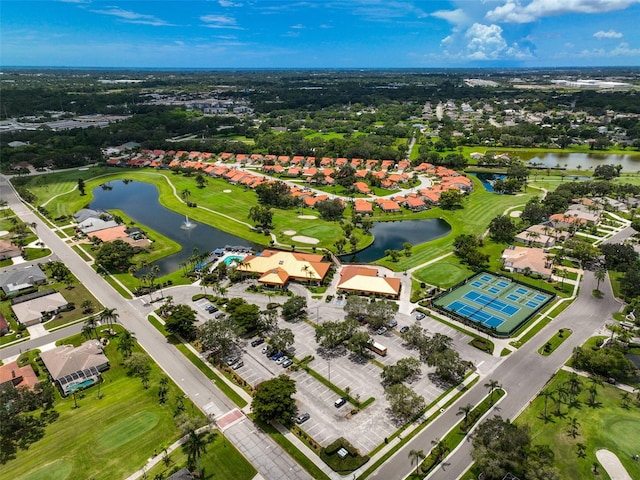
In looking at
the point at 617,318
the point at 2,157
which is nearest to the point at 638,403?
the point at 617,318

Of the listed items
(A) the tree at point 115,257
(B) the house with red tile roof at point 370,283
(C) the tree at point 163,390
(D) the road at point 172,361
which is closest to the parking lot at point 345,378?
(D) the road at point 172,361

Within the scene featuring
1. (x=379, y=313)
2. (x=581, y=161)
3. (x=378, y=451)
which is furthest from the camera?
(x=581, y=161)

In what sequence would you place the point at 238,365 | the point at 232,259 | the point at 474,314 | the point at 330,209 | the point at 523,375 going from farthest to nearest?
the point at 330,209 → the point at 232,259 → the point at 474,314 → the point at 238,365 → the point at 523,375

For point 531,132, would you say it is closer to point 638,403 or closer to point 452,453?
point 638,403

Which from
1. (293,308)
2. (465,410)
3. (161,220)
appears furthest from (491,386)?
(161,220)

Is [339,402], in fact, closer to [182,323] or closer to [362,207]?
[182,323]

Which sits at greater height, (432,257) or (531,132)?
(531,132)

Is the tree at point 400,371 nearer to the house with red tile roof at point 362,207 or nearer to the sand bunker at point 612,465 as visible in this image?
the sand bunker at point 612,465
